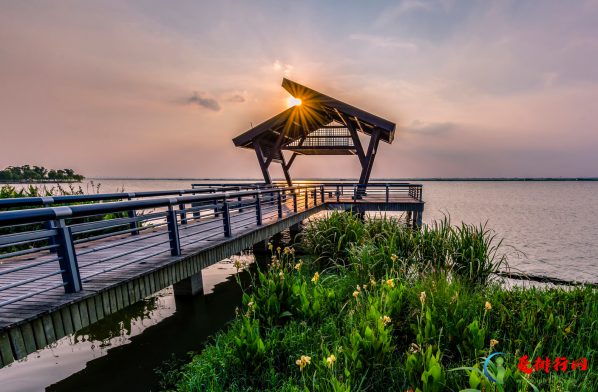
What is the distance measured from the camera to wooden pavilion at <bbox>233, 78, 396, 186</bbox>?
1498 cm

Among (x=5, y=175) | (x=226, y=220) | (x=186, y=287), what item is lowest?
(x=186, y=287)

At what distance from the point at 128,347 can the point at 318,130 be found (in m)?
16.1

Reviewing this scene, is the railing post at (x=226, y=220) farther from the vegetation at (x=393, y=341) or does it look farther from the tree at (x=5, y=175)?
the tree at (x=5, y=175)

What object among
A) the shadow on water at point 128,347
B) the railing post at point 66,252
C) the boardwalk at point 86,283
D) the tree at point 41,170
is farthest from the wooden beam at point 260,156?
the tree at point 41,170

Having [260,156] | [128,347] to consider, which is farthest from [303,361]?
[260,156]

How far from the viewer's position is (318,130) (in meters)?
18.5

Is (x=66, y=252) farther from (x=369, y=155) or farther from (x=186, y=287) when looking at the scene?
(x=369, y=155)

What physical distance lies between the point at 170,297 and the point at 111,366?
2.56 m

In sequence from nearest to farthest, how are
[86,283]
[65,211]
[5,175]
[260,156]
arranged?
1. [65,211]
2. [86,283]
3. [260,156]
4. [5,175]

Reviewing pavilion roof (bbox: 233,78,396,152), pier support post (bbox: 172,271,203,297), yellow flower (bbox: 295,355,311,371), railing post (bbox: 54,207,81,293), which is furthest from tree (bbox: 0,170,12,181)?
yellow flower (bbox: 295,355,311,371)

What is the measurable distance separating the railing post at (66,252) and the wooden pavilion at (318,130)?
535 inches

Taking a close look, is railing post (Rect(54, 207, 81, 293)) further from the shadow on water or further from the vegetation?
the vegetation

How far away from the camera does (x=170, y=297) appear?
664 centimetres

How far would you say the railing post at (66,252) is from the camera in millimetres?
3170
